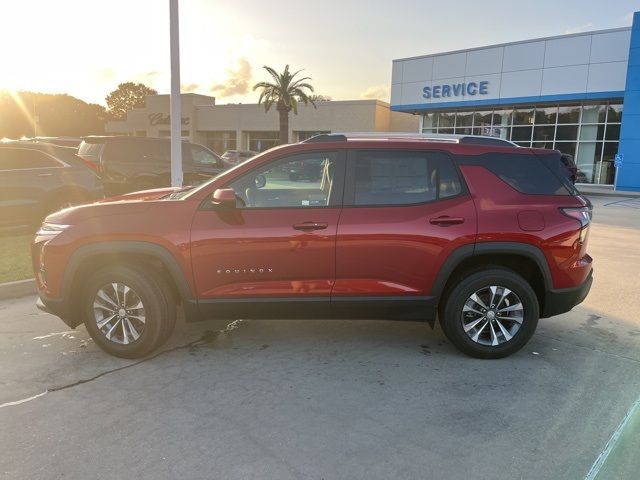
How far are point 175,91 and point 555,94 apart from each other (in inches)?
977

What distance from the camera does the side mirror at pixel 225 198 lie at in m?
3.82

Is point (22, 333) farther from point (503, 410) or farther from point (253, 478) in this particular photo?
point (503, 410)

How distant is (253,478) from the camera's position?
265 centimetres

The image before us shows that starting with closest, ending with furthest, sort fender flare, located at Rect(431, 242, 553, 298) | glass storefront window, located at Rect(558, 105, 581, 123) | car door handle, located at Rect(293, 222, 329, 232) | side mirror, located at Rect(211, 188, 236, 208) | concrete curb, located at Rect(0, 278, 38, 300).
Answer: side mirror, located at Rect(211, 188, 236, 208)
car door handle, located at Rect(293, 222, 329, 232)
fender flare, located at Rect(431, 242, 553, 298)
concrete curb, located at Rect(0, 278, 38, 300)
glass storefront window, located at Rect(558, 105, 581, 123)

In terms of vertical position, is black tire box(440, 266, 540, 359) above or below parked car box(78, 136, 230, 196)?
below

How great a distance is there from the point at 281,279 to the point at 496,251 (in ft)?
5.79

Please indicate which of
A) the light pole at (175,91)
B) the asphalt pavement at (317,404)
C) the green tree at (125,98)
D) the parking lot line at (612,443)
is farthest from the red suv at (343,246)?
the green tree at (125,98)

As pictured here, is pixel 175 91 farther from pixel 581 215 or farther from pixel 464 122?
pixel 464 122

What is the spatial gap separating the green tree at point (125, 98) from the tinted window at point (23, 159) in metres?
108

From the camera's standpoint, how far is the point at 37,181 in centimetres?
895

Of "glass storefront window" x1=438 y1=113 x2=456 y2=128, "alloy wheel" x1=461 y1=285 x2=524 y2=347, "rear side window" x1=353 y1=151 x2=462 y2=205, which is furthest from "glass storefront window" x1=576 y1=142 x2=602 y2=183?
"rear side window" x1=353 y1=151 x2=462 y2=205

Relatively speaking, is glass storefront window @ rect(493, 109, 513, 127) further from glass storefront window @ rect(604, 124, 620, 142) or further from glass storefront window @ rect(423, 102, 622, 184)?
glass storefront window @ rect(604, 124, 620, 142)

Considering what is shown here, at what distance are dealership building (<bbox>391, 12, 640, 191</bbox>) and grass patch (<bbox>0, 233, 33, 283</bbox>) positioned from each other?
89.6 ft

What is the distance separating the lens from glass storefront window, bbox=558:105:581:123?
28.2m
